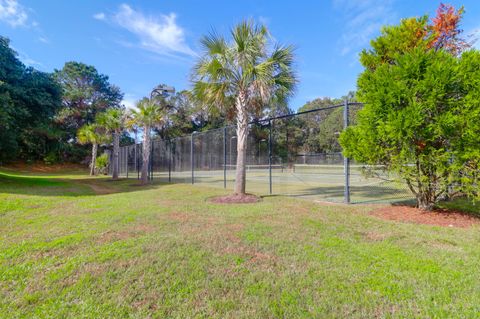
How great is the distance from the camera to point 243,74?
6.59 meters

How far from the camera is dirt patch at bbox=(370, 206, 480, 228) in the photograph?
Answer: 13.6 feet

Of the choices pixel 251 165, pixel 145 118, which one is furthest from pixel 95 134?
pixel 251 165

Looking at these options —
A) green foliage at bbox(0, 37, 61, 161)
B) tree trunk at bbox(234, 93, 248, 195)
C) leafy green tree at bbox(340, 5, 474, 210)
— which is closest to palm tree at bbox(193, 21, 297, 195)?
tree trunk at bbox(234, 93, 248, 195)

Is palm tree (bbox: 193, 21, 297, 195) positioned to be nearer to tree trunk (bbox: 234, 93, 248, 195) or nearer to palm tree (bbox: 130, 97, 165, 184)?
tree trunk (bbox: 234, 93, 248, 195)

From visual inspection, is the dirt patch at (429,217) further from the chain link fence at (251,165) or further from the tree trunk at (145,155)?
the tree trunk at (145,155)

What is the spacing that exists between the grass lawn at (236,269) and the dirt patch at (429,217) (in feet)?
1.09

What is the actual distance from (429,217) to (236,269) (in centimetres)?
387

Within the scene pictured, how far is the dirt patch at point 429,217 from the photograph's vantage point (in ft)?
13.6

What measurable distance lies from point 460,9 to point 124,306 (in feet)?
46.6

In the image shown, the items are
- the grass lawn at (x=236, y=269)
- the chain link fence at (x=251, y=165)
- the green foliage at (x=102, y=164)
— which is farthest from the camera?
the green foliage at (x=102, y=164)

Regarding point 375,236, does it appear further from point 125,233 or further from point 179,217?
point 125,233

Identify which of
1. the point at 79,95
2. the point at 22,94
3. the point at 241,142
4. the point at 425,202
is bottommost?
the point at 425,202

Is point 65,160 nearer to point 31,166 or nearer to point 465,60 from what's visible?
point 31,166

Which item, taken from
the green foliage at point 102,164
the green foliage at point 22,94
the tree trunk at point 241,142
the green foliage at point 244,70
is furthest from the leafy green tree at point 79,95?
the tree trunk at point 241,142
